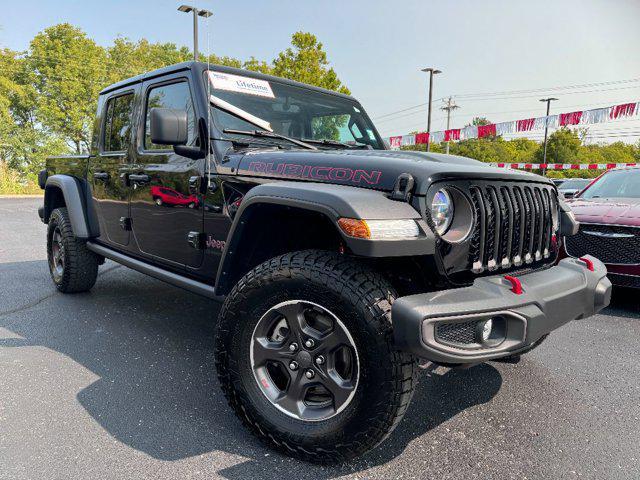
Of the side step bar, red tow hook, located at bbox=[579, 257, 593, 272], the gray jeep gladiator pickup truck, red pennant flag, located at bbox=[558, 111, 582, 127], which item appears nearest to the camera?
the gray jeep gladiator pickup truck

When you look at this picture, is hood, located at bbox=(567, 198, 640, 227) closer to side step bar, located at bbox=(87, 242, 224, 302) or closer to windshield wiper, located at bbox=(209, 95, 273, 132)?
windshield wiper, located at bbox=(209, 95, 273, 132)

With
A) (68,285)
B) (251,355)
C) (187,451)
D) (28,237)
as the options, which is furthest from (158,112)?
(28,237)

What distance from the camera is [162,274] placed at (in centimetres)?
308

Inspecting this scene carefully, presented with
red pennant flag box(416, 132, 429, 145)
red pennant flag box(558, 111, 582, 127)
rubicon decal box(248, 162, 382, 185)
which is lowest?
rubicon decal box(248, 162, 382, 185)

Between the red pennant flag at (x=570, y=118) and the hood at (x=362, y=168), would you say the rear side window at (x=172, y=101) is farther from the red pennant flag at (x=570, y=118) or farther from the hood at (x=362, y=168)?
the red pennant flag at (x=570, y=118)

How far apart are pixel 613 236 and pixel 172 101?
4.00m

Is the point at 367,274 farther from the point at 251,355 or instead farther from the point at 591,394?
the point at 591,394

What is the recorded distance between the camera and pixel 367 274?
1838mm

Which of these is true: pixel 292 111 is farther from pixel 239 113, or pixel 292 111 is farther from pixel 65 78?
pixel 65 78

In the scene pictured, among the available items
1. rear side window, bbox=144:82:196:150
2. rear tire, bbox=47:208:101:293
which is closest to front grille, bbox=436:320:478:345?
rear side window, bbox=144:82:196:150

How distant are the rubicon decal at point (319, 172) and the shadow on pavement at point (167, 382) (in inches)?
47.4

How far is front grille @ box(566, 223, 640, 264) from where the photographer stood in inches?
166

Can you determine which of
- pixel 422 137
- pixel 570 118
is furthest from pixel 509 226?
pixel 570 118

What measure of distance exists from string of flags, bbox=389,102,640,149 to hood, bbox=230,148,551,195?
14.4 meters
